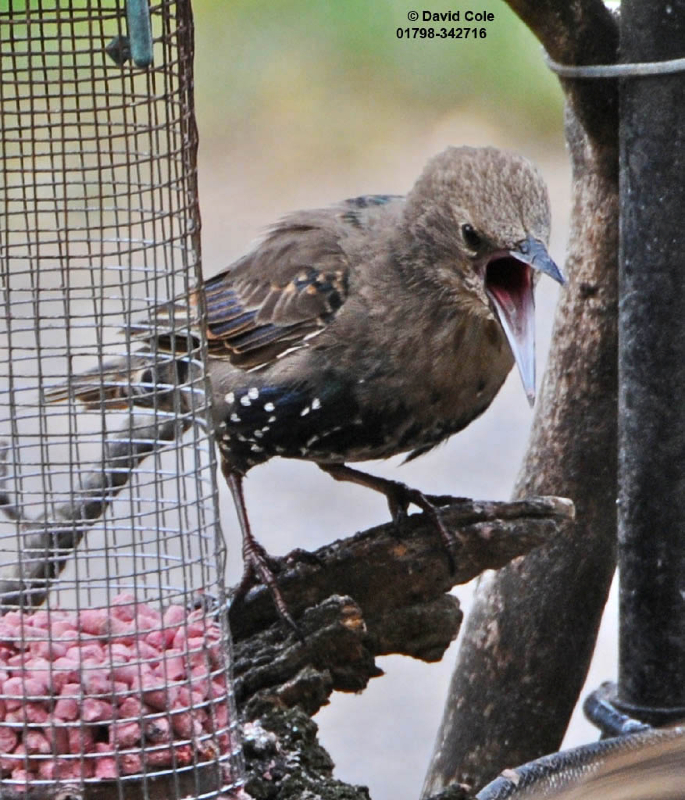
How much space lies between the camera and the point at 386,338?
3768 millimetres

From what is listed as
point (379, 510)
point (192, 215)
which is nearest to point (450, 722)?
point (192, 215)

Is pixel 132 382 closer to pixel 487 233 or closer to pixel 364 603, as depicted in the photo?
pixel 364 603

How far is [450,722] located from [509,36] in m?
6.53

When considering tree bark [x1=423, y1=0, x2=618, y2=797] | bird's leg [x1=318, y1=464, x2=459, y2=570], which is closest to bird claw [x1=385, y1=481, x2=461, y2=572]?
bird's leg [x1=318, y1=464, x2=459, y2=570]

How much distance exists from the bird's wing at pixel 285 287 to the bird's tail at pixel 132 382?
34 centimetres

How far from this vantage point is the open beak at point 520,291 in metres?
3.26

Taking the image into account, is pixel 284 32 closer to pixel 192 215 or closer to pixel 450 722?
pixel 450 722

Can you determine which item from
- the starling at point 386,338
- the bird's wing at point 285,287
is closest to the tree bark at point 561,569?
the starling at point 386,338

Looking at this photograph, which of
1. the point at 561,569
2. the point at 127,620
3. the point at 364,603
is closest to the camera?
the point at 127,620

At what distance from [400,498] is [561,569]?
17.6 inches

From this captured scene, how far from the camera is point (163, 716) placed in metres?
2.65

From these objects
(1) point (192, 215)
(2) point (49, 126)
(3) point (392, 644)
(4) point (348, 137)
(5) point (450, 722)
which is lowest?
(5) point (450, 722)

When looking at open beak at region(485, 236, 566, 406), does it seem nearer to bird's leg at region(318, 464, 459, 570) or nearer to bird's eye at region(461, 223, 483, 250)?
bird's eye at region(461, 223, 483, 250)

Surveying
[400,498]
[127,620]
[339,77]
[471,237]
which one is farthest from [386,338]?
[339,77]
